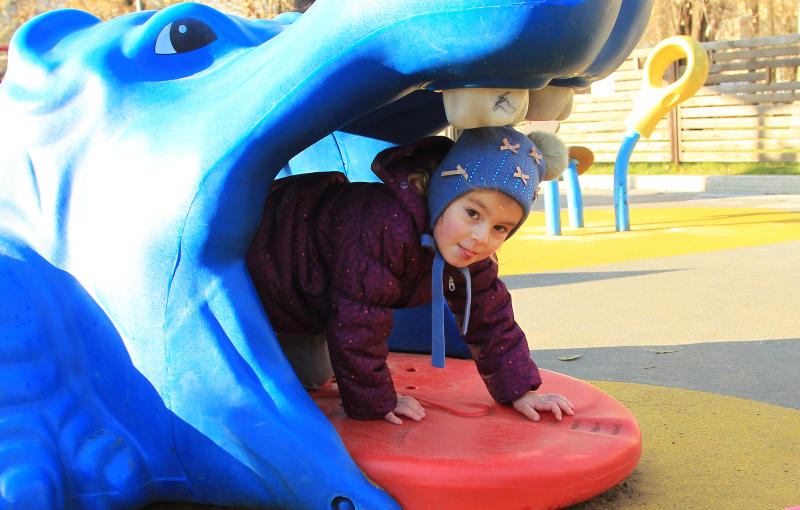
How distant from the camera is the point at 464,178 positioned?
2.20 metres

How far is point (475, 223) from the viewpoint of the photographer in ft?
7.24

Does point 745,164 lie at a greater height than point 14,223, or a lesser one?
lesser

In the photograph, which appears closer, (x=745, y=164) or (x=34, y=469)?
(x=34, y=469)

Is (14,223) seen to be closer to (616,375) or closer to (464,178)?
(464,178)

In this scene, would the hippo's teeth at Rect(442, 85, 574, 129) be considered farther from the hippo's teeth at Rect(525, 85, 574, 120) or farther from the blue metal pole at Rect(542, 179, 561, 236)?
the blue metal pole at Rect(542, 179, 561, 236)

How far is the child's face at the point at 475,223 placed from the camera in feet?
7.18

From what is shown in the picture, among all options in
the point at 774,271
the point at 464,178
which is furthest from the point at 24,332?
the point at 774,271

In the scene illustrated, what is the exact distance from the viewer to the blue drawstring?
227 centimetres

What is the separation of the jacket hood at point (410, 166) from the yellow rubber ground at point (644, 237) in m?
3.53

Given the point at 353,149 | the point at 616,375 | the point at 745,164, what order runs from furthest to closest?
the point at 745,164 → the point at 616,375 → the point at 353,149

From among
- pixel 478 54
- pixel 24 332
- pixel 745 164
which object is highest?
pixel 478 54

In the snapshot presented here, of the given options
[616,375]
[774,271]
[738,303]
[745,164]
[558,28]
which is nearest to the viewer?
[558,28]

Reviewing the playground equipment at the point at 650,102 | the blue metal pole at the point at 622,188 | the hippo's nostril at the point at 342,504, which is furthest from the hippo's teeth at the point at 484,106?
the blue metal pole at the point at 622,188

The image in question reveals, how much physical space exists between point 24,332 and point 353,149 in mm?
1329
